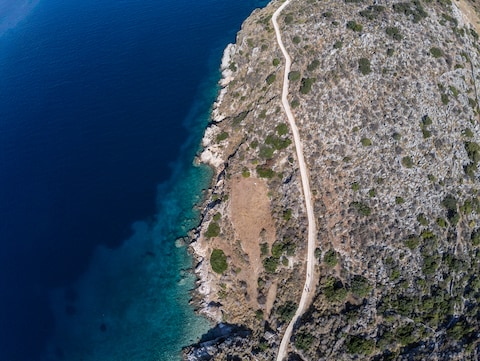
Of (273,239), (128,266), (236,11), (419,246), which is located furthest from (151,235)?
(236,11)

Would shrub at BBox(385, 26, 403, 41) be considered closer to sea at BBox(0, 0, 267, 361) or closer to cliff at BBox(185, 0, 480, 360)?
cliff at BBox(185, 0, 480, 360)

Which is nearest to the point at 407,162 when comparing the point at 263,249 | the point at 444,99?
the point at 444,99

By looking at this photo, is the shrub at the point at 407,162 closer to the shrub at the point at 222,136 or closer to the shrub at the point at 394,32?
the shrub at the point at 394,32

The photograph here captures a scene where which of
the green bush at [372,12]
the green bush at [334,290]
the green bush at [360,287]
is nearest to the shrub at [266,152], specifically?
the green bush at [334,290]

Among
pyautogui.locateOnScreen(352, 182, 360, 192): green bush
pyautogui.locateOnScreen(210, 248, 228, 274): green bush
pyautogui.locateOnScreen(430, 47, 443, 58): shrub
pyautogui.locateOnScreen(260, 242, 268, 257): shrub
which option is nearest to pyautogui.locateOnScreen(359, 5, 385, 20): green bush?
pyautogui.locateOnScreen(430, 47, 443, 58): shrub

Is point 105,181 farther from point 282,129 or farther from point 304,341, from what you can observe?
point 304,341

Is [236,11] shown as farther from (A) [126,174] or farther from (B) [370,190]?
(B) [370,190]

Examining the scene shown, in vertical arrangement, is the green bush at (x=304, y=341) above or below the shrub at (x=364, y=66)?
below
